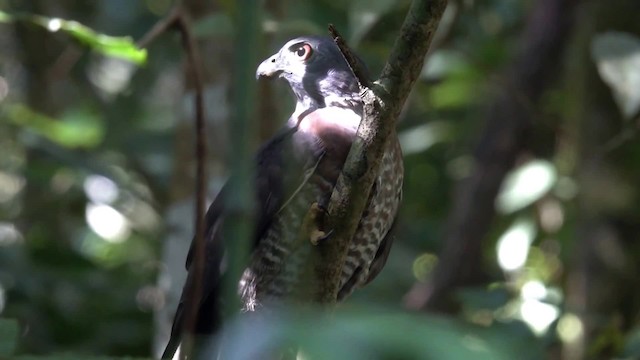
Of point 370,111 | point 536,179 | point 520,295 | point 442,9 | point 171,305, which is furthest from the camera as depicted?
point 536,179

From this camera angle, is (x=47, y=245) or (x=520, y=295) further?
(x=47, y=245)

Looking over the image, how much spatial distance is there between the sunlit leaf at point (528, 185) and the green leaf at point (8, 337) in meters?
2.25

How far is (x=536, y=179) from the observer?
3.29m

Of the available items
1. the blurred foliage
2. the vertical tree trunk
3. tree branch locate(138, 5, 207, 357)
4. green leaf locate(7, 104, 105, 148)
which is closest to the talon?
tree branch locate(138, 5, 207, 357)

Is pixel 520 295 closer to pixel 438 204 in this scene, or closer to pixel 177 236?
pixel 177 236

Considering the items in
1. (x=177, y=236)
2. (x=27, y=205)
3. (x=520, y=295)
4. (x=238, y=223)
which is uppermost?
(x=27, y=205)

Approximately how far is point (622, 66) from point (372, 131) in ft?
4.39

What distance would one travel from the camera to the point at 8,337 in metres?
1.14

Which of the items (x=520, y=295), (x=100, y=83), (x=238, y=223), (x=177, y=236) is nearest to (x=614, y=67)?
(x=520, y=295)

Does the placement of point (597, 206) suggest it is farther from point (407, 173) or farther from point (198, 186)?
point (198, 186)

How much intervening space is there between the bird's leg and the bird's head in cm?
93

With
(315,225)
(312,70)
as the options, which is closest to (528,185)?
(312,70)

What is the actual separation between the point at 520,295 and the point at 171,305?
0.96m

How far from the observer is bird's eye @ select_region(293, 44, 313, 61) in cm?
267
